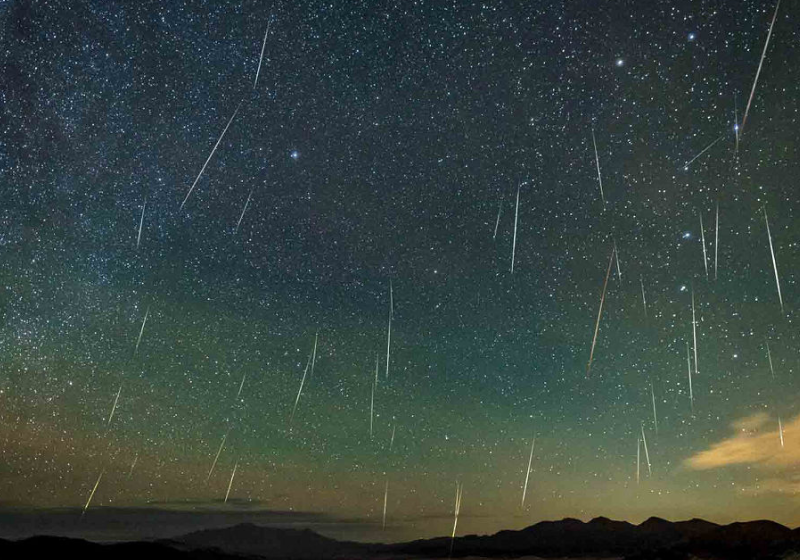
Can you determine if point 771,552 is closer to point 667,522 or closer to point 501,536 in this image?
point 667,522

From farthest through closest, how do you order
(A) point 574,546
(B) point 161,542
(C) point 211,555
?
(A) point 574,546 < (B) point 161,542 < (C) point 211,555

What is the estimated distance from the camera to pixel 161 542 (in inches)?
5399

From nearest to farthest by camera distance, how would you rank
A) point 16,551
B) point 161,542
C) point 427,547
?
point 16,551 < point 161,542 < point 427,547

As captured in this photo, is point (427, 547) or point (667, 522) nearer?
point (667, 522)

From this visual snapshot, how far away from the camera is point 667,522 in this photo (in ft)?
580

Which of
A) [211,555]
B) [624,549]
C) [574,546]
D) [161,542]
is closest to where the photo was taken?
[211,555]

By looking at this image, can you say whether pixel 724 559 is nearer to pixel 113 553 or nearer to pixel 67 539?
pixel 113 553

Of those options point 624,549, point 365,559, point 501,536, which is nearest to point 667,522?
point 624,549

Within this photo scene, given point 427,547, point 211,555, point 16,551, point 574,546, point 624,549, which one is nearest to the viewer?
point 16,551

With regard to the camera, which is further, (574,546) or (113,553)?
(574,546)

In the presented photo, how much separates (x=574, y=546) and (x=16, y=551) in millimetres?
138862

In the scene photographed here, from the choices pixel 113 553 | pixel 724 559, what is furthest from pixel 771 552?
pixel 113 553

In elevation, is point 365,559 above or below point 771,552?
below

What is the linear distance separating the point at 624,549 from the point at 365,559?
8172cm
